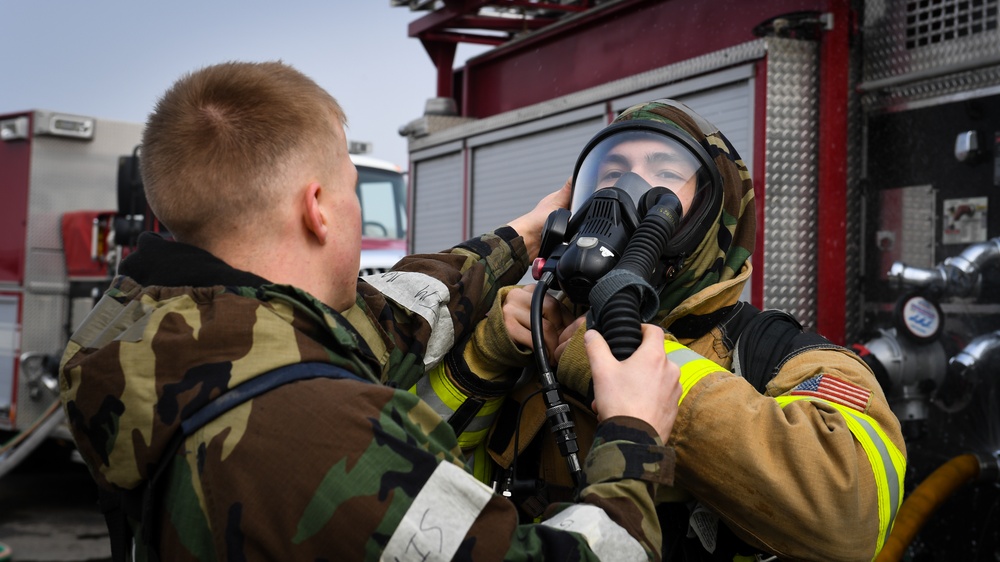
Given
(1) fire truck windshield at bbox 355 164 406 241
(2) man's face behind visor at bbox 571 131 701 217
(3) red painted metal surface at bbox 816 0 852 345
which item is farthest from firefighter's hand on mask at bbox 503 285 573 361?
(1) fire truck windshield at bbox 355 164 406 241

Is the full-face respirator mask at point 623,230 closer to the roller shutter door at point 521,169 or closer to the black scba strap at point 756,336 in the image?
the black scba strap at point 756,336

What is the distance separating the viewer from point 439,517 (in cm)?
115

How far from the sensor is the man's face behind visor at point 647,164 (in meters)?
1.87

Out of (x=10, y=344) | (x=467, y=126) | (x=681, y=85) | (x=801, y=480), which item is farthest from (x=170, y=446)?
(x=10, y=344)

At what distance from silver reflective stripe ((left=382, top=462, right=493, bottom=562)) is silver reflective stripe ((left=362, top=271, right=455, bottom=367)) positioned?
685 mm

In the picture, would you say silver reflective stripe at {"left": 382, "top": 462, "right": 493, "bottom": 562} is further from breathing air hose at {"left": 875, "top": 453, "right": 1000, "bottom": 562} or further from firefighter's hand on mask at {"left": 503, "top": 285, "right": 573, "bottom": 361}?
breathing air hose at {"left": 875, "top": 453, "right": 1000, "bottom": 562}

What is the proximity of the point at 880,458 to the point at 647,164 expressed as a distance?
729 millimetres

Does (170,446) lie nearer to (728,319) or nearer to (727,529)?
(727,529)

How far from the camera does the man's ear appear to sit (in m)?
1.39

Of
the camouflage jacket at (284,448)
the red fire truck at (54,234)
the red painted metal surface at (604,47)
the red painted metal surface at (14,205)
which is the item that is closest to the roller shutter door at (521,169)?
the red painted metal surface at (604,47)

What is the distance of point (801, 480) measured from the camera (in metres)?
1.40

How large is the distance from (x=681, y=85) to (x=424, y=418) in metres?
2.67

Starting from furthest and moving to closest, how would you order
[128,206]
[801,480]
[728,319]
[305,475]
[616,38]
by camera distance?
[128,206], [616,38], [728,319], [801,480], [305,475]

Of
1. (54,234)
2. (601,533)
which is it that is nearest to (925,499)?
(601,533)
